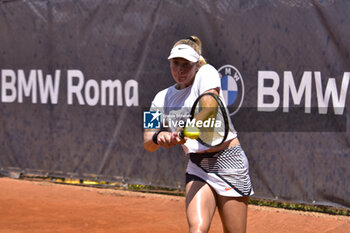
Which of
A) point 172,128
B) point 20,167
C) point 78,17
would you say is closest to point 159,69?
point 78,17

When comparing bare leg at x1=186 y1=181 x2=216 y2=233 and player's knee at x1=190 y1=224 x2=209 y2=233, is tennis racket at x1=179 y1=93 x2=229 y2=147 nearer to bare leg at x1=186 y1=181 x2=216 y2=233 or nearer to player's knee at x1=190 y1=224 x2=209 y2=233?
bare leg at x1=186 y1=181 x2=216 y2=233

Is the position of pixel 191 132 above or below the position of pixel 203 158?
above

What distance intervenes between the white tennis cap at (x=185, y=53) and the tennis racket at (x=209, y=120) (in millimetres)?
237

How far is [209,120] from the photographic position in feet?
10.1

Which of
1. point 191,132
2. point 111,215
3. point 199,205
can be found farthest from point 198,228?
point 111,215

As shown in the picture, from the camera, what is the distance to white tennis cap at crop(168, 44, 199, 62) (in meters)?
3.08

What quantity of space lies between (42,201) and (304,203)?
300cm

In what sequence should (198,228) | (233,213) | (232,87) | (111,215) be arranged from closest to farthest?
(198,228) → (233,213) → (111,215) → (232,87)

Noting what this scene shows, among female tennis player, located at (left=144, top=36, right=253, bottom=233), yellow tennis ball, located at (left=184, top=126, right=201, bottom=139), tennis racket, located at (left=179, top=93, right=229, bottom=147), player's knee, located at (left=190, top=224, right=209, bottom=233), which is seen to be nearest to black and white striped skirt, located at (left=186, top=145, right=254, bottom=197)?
female tennis player, located at (left=144, top=36, right=253, bottom=233)

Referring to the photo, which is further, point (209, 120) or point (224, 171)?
point (224, 171)

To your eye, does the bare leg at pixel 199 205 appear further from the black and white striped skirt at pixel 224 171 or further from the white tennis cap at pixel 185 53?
the white tennis cap at pixel 185 53

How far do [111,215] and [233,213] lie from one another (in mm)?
Result: 2709

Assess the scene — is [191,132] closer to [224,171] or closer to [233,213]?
[224,171]

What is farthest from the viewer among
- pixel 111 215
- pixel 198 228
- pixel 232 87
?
pixel 232 87
